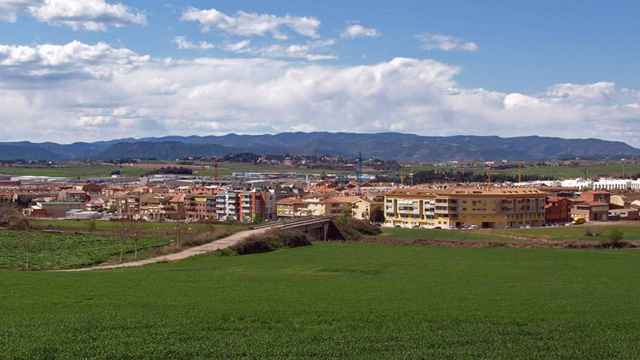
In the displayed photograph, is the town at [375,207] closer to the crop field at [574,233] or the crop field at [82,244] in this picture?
the crop field at [574,233]

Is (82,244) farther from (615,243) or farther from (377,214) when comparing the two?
(377,214)

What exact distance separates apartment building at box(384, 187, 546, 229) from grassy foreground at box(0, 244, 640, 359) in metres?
66.6

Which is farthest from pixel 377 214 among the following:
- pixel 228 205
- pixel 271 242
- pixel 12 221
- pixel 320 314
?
pixel 320 314

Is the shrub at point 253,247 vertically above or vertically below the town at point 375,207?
above

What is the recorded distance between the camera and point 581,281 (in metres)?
34.1

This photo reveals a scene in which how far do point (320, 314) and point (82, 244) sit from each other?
43.3 metres

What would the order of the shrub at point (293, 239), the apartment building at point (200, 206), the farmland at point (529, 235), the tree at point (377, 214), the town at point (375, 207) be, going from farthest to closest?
1. the apartment building at point (200, 206)
2. the tree at point (377, 214)
3. the town at point (375, 207)
4. the farmland at point (529, 235)
5. the shrub at point (293, 239)

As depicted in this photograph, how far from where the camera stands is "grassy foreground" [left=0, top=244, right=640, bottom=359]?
53.1ft

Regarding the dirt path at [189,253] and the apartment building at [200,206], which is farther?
the apartment building at [200,206]

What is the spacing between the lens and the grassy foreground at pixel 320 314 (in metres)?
16.2

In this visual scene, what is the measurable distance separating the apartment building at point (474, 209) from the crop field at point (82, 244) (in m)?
36.2

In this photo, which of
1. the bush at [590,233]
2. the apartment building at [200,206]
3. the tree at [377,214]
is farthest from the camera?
the apartment building at [200,206]

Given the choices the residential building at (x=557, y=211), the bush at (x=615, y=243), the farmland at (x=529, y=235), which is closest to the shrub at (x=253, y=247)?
the farmland at (x=529, y=235)

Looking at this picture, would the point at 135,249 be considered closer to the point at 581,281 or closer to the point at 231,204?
the point at 581,281
